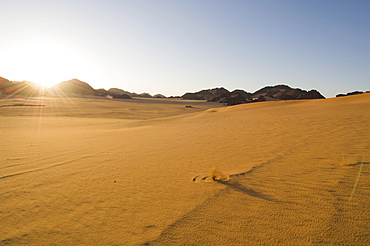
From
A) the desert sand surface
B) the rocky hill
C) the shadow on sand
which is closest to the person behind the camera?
the desert sand surface

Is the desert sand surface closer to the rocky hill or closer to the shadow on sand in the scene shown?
the shadow on sand

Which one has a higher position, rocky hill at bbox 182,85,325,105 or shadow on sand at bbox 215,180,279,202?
rocky hill at bbox 182,85,325,105

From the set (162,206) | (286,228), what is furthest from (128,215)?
(286,228)

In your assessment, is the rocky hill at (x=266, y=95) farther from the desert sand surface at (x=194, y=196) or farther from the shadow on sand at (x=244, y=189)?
the shadow on sand at (x=244, y=189)

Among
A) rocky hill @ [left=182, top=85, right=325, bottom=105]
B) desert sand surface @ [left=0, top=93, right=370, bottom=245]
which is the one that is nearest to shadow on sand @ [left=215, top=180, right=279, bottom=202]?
desert sand surface @ [left=0, top=93, right=370, bottom=245]

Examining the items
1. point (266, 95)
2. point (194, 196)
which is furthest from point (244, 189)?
point (266, 95)

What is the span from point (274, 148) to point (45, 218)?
428cm

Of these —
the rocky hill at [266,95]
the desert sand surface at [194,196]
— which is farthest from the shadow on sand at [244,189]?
the rocky hill at [266,95]

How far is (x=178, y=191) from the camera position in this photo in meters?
3.01

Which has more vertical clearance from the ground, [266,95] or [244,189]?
[266,95]

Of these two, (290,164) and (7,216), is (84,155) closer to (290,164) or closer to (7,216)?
(7,216)

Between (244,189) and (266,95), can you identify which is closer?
(244,189)

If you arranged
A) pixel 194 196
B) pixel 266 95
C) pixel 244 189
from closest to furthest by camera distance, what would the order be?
pixel 194 196, pixel 244 189, pixel 266 95

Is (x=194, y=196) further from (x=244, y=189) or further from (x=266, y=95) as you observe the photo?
(x=266, y=95)
